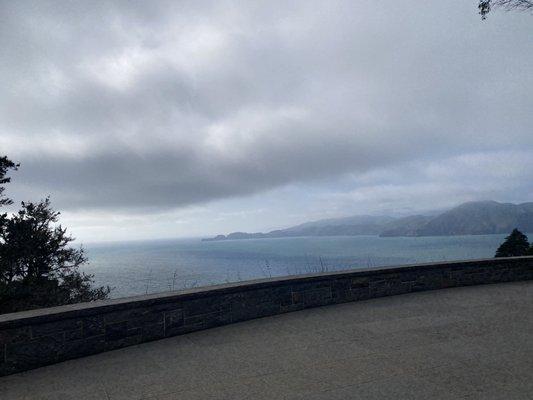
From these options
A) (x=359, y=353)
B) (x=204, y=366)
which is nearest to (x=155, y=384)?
(x=204, y=366)

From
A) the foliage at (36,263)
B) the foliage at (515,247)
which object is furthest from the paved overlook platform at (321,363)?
the foliage at (515,247)

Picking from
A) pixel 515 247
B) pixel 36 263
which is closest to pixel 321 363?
pixel 36 263

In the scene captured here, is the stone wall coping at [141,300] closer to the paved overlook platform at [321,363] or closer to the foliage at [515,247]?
the paved overlook platform at [321,363]

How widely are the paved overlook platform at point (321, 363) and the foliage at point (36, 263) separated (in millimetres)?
17410

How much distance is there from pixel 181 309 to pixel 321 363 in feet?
8.08

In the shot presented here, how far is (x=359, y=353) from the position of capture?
4.29 m

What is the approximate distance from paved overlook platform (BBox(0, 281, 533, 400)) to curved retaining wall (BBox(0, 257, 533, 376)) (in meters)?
0.19

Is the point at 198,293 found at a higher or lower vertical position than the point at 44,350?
higher

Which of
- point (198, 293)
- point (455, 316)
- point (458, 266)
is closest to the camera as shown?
point (198, 293)

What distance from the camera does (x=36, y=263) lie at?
72.4ft

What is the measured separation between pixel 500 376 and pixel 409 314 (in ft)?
8.64

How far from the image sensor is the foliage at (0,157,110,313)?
1902cm

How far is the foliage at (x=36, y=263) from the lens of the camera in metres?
19.0

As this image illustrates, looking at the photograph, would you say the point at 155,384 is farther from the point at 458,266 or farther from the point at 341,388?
the point at 458,266
